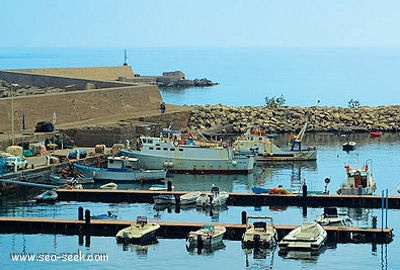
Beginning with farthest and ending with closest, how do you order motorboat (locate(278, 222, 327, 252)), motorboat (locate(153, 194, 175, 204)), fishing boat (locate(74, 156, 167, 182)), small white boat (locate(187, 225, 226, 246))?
fishing boat (locate(74, 156, 167, 182))
motorboat (locate(153, 194, 175, 204))
small white boat (locate(187, 225, 226, 246))
motorboat (locate(278, 222, 327, 252))

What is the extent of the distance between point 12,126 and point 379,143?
22929mm

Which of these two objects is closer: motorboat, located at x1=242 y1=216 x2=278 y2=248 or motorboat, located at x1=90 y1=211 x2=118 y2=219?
motorboat, located at x1=242 y1=216 x2=278 y2=248

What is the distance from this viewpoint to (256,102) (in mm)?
107250

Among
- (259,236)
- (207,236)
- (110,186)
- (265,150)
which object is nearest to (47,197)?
(110,186)

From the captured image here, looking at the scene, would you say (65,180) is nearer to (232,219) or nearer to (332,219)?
(232,219)

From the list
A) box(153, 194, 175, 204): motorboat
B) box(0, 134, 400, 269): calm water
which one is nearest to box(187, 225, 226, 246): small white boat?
box(0, 134, 400, 269): calm water

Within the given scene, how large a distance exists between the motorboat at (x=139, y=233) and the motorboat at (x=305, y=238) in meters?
4.34

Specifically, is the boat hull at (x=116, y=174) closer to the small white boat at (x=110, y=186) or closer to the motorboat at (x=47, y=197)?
the small white boat at (x=110, y=186)

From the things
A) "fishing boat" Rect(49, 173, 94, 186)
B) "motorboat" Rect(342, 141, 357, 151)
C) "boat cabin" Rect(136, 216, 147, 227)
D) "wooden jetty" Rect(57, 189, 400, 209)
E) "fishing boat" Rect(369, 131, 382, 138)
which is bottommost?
"boat cabin" Rect(136, 216, 147, 227)

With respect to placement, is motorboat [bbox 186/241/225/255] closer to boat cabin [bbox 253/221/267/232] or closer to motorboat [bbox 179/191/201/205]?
boat cabin [bbox 253/221/267/232]

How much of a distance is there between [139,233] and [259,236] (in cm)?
392

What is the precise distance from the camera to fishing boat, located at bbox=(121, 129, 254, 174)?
168 ft

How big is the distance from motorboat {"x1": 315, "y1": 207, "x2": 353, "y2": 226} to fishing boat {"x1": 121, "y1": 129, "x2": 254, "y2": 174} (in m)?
14.4

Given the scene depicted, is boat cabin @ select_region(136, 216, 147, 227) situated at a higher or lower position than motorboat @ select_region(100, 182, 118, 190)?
lower
